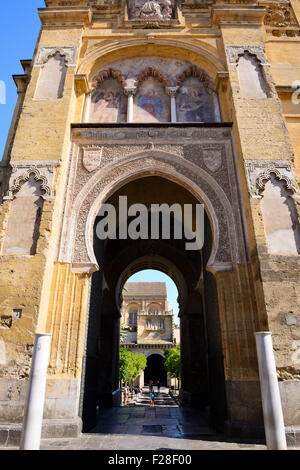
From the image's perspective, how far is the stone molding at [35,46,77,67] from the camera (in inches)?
278

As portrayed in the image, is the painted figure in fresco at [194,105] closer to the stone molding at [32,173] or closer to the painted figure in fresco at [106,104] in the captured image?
the painted figure in fresco at [106,104]

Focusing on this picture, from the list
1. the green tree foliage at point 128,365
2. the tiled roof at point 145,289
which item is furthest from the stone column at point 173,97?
the tiled roof at point 145,289

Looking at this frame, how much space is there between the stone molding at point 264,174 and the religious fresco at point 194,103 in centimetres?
198

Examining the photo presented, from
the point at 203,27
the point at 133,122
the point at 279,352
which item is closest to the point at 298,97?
the point at 203,27

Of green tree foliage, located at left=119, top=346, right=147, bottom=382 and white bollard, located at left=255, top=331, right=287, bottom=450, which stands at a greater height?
green tree foliage, located at left=119, top=346, right=147, bottom=382

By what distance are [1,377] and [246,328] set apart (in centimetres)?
375

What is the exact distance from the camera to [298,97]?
7.20m

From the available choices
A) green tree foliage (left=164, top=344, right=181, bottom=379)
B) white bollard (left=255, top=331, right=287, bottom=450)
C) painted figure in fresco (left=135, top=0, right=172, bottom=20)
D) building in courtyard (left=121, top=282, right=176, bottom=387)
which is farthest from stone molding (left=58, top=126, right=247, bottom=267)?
building in courtyard (left=121, top=282, right=176, bottom=387)

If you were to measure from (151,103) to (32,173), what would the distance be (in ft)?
11.2

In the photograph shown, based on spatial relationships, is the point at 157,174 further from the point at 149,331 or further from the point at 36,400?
the point at 149,331

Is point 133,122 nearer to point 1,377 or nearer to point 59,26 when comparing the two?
point 59,26

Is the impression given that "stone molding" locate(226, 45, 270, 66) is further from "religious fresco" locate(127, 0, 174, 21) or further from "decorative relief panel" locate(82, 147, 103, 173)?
"decorative relief panel" locate(82, 147, 103, 173)

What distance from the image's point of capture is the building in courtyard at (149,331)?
38281 mm

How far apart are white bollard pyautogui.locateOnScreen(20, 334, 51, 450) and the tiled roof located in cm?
4184
